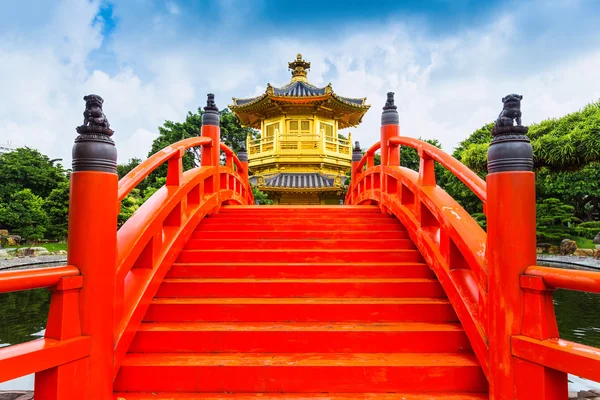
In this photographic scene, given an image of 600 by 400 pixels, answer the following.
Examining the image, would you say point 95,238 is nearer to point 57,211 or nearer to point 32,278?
point 32,278

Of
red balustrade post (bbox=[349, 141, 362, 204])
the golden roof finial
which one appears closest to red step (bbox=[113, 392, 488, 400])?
red balustrade post (bbox=[349, 141, 362, 204])

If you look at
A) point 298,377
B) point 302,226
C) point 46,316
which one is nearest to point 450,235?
point 298,377

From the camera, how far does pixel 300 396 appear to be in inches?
96.8

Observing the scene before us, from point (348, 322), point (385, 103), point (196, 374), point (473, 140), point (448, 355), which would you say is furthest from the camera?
point (473, 140)

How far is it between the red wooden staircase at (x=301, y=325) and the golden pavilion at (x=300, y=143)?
14.3 metres

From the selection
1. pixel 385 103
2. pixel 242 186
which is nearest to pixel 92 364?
pixel 385 103

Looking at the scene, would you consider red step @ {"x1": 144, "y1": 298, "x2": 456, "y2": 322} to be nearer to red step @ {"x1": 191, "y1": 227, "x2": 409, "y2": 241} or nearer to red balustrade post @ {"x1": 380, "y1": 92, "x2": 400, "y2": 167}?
red step @ {"x1": 191, "y1": 227, "x2": 409, "y2": 241}

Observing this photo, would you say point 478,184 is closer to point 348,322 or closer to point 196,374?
point 348,322

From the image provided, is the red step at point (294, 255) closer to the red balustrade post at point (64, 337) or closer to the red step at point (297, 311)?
the red step at point (297, 311)

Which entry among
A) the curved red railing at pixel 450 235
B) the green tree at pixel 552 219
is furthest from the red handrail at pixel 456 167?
the green tree at pixel 552 219

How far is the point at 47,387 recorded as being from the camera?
2.12 m

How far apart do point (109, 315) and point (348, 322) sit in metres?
1.72

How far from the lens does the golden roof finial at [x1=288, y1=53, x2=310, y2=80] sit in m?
22.6

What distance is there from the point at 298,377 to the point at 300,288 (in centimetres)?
96
